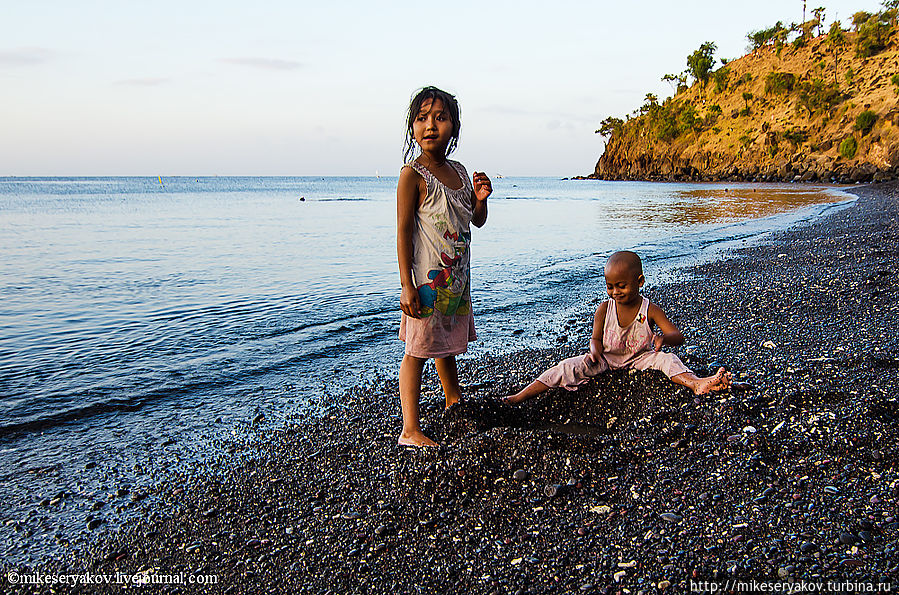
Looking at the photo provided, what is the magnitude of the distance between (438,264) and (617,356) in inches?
68.8

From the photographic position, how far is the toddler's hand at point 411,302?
391 cm

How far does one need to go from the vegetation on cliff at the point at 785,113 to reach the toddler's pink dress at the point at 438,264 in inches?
2243

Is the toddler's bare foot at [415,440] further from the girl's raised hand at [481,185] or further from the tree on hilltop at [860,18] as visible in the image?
the tree on hilltop at [860,18]

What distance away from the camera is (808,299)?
7508 mm

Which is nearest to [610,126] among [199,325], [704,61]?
[704,61]

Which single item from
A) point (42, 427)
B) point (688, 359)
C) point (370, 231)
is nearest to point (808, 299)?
point (688, 359)

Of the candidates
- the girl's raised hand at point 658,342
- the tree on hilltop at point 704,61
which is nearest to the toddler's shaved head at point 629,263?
the girl's raised hand at point 658,342

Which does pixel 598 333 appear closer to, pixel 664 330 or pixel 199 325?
pixel 664 330

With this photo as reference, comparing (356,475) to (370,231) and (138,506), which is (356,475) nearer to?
(138,506)

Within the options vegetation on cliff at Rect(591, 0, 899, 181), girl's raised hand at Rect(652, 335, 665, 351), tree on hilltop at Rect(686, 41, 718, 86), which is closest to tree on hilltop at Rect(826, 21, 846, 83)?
vegetation on cliff at Rect(591, 0, 899, 181)

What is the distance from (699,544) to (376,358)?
15.7 feet

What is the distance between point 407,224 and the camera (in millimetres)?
3889

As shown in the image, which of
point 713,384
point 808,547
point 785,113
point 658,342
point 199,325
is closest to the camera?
point 808,547

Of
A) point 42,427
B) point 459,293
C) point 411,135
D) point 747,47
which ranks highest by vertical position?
point 747,47
